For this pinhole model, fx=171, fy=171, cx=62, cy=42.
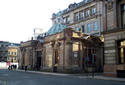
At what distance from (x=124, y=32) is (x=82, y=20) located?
29.7 metres

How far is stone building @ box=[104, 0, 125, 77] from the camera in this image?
→ 24.0m

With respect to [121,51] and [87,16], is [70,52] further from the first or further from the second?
[87,16]

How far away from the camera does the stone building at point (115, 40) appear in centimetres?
2401

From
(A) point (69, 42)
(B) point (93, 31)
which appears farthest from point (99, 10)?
(A) point (69, 42)

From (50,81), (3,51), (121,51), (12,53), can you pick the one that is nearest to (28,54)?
(121,51)

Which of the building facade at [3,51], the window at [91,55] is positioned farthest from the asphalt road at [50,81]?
the building facade at [3,51]

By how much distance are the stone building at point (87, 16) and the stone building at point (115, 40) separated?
1981 cm

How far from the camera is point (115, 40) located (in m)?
24.8

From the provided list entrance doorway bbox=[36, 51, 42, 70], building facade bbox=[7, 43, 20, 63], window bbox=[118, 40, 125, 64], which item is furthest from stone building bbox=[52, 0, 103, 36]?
building facade bbox=[7, 43, 20, 63]

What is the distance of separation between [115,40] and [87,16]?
91.0 ft

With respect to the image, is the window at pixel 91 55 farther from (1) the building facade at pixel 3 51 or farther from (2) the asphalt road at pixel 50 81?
(1) the building facade at pixel 3 51

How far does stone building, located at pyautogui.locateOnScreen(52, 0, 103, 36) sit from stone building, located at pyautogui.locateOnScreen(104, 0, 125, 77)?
19.8 meters

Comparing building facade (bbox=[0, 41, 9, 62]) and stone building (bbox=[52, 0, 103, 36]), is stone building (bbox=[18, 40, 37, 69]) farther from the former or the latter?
building facade (bbox=[0, 41, 9, 62])

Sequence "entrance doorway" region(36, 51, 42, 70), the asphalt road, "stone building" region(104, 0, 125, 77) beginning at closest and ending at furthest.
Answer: the asphalt road < "stone building" region(104, 0, 125, 77) < "entrance doorway" region(36, 51, 42, 70)
